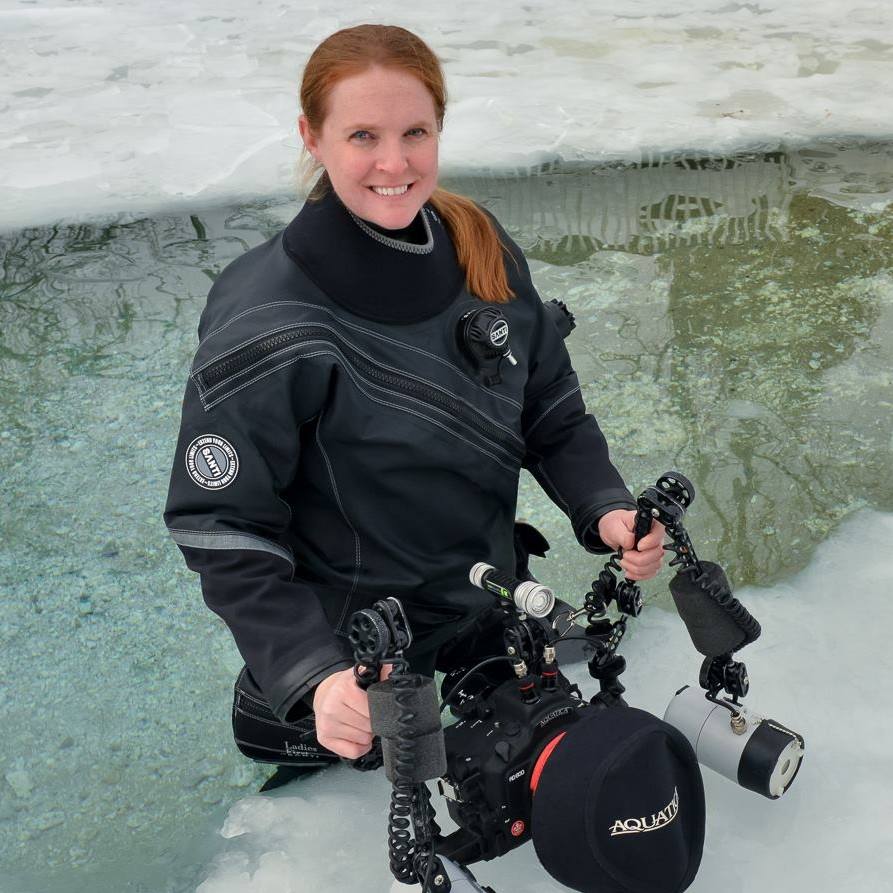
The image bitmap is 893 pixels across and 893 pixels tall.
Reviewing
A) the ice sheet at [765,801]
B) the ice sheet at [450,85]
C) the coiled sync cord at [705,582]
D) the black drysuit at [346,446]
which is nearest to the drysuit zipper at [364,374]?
the black drysuit at [346,446]

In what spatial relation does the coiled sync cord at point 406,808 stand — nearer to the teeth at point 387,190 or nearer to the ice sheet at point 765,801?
the ice sheet at point 765,801

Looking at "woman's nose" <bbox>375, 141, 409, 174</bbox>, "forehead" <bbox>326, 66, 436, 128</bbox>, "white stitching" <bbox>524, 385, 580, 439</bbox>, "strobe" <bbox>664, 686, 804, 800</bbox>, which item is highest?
"forehead" <bbox>326, 66, 436, 128</bbox>

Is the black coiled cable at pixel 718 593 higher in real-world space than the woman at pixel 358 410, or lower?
lower

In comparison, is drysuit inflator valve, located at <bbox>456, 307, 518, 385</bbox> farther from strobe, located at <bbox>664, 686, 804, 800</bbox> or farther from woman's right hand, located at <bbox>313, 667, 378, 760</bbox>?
strobe, located at <bbox>664, 686, 804, 800</bbox>

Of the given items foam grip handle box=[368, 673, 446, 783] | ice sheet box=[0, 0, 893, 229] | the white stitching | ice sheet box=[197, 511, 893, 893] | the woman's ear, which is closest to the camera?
foam grip handle box=[368, 673, 446, 783]

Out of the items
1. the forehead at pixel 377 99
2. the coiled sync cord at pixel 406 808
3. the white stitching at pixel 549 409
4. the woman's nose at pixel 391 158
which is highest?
the forehead at pixel 377 99

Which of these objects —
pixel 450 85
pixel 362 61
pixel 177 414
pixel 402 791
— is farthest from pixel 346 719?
pixel 450 85

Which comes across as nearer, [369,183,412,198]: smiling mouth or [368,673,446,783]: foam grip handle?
[368,673,446,783]: foam grip handle

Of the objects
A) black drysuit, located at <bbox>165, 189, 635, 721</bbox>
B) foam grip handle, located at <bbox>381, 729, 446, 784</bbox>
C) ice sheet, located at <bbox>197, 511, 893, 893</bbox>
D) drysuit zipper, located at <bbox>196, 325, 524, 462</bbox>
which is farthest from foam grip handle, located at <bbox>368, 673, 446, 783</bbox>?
drysuit zipper, located at <bbox>196, 325, 524, 462</bbox>

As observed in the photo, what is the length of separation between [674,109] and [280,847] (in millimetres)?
4365

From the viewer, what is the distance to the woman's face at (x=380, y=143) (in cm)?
152

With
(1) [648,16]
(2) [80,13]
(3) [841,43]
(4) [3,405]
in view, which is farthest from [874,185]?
(2) [80,13]

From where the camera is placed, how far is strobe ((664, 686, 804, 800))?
1.88m

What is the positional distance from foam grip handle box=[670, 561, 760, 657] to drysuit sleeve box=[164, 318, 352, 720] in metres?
0.57
